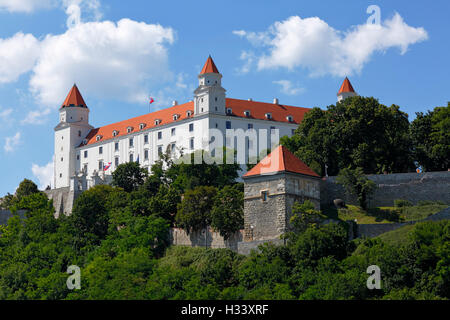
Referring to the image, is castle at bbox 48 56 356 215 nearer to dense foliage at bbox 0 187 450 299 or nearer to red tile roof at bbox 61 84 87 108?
red tile roof at bbox 61 84 87 108

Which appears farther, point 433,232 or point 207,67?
point 207,67

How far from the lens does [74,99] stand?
4090 inches

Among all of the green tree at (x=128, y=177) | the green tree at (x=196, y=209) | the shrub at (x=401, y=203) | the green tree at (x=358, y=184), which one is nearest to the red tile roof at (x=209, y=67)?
the green tree at (x=128, y=177)

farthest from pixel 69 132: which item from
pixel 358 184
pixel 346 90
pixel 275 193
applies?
pixel 275 193

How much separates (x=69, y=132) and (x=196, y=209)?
4562 cm

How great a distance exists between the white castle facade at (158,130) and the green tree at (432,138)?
18.2 meters

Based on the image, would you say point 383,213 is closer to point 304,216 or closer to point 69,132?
point 304,216

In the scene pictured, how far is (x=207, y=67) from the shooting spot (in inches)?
3467

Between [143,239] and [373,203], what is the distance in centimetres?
1616

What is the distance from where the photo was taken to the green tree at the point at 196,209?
5912 cm

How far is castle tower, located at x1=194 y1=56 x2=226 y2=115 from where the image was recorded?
8662cm

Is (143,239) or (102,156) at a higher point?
(102,156)
